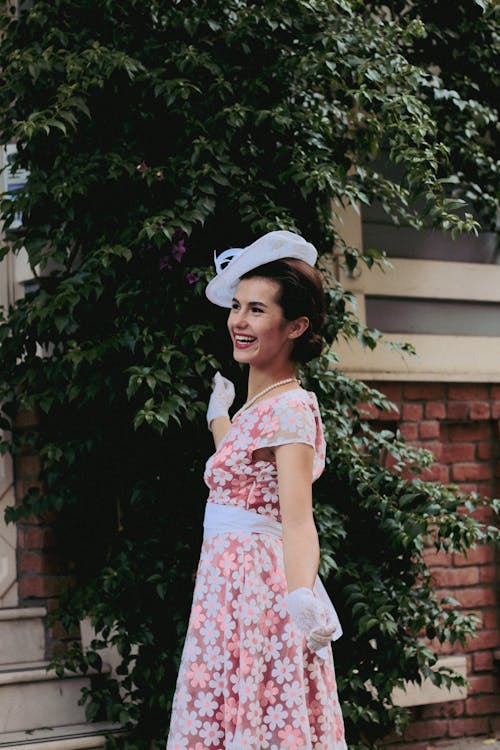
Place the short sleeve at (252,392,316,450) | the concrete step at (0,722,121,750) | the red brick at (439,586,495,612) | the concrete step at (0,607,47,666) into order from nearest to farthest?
1. the short sleeve at (252,392,316,450)
2. the concrete step at (0,722,121,750)
3. the concrete step at (0,607,47,666)
4. the red brick at (439,586,495,612)

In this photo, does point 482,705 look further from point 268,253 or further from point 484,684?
point 268,253

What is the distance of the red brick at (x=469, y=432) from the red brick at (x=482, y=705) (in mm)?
1211

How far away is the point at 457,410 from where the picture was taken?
5.79 metres

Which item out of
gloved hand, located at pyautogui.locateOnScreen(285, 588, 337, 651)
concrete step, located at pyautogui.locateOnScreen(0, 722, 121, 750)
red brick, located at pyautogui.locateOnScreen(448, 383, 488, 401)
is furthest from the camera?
red brick, located at pyautogui.locateOnScreen(448, 383, 488, 401)

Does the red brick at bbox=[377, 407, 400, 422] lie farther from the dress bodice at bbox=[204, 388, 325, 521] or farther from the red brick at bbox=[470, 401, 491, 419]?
the dress bodice at bbox=[204, 388, 325, 521]

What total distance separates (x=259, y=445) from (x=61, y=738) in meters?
1.86

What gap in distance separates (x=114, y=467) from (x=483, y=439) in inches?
81.3

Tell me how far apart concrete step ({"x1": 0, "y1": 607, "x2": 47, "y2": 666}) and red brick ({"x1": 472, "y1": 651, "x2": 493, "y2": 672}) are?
2.13 meters

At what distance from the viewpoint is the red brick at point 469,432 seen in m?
5.84

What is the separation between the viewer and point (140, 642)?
426 centimetres

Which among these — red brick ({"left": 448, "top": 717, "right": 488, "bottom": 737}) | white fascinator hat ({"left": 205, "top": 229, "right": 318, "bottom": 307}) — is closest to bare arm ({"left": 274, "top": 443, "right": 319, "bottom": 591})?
white fascinator hat ({"left": 205, "top": 229, "right": 318, "bottom": 307})

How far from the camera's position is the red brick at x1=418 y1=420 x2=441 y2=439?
18.6 feet

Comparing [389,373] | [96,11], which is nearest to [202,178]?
[96,11]

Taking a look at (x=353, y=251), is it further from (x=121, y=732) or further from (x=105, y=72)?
(x=121, y=732)
